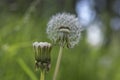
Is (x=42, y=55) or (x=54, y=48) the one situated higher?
(x=42, y=55)

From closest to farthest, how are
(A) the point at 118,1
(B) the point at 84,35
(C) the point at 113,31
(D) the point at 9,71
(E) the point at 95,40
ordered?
1. (D) the point at 9,71
2. (B) the point at 84,35
3. (E) the point at 95,40
4. (C) the point at 113,31
5. (A) the point at 118,1

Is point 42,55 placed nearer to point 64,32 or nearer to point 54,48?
point 64,32

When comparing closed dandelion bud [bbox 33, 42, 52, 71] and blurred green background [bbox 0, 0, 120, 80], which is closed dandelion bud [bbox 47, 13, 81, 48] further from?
blurred green background [bbox 0, 0, 120, 80]

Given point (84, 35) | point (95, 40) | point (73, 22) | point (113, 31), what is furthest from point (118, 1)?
point (73, 22)

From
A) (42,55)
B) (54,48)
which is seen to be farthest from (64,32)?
(54,48)

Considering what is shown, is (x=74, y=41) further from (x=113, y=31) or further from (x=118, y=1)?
(x=118, y=1)
